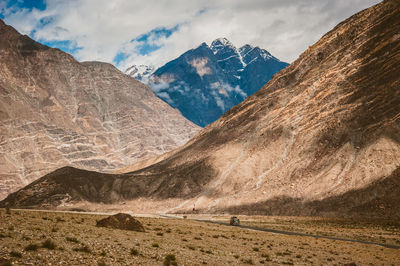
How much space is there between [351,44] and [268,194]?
63.3 metres

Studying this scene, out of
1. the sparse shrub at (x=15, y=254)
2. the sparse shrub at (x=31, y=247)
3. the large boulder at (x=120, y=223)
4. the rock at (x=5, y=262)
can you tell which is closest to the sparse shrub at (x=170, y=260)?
the sparse shrub at (x=31, y=247)

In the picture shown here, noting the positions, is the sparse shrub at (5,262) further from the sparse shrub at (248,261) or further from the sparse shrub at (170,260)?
the sparse shrub at (248,261)

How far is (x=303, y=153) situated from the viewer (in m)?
101

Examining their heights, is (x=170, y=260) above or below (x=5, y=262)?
below

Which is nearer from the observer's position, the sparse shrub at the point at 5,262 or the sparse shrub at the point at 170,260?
the sparse shrub at the point at 5,262

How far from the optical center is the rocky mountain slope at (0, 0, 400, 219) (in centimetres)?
8093

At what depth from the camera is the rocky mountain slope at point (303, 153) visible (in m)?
80.9

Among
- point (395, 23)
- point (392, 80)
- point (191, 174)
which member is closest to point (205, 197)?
point (191, 174)

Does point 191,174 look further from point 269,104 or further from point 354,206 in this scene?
point 354,206

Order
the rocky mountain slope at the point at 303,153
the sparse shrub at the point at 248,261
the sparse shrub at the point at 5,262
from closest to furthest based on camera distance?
1. the sparse shrub at the point at 5,262
2. the sparse shrub at the point at 248,261
3. the rocky mountain slope at the point at 303,153

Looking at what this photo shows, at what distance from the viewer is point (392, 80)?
95375mm

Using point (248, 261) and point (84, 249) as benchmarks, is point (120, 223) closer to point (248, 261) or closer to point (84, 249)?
point (248, 261)

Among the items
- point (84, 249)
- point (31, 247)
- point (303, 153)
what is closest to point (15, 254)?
point (31, 247)

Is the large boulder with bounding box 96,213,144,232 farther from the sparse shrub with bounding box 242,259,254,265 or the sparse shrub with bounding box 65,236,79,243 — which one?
the sparse shrub with bounding box 242,259,254,265
